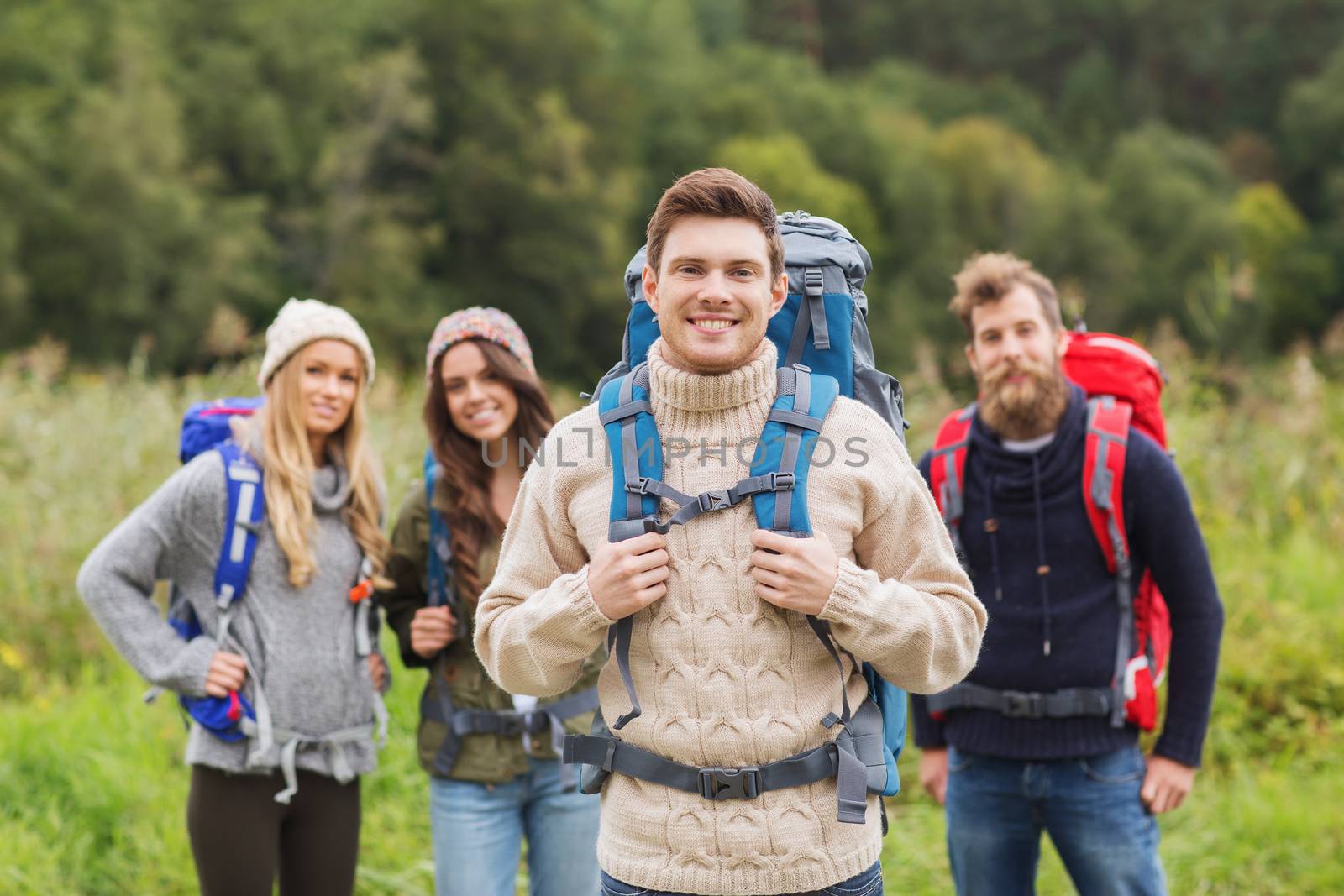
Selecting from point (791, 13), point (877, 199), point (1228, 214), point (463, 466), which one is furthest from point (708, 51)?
point (463, 466)

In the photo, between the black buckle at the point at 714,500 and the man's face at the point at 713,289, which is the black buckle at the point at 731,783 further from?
the man's face at the point at 713,289

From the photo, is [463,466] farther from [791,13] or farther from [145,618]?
[791,13]

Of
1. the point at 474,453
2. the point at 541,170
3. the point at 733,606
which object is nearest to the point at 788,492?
the point at 733,606

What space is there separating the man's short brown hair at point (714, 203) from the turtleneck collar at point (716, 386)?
162 mm

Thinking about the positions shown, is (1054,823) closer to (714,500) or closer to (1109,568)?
(1109,568)

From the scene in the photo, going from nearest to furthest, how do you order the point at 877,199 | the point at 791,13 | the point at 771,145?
the point at 771,145, the point at 877,199, the point at 791,13

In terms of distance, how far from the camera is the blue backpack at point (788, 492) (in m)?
2.10

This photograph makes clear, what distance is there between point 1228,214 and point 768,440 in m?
57.7

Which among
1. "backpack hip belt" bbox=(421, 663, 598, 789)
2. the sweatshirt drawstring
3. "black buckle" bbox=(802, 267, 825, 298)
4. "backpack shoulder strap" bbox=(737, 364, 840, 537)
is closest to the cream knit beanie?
"backpack hip belt" bbox=(421, 663, 598, 789)

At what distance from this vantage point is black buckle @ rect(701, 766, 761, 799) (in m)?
2.09

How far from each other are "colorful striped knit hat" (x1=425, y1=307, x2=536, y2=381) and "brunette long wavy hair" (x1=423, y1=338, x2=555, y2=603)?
0.8 inches

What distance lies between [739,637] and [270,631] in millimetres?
1527

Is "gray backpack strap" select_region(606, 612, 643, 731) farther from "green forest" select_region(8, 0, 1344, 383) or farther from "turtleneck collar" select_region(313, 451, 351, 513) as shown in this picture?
"green forest" select_region(8, 0, 1344, 383)

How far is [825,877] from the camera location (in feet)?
6.95
